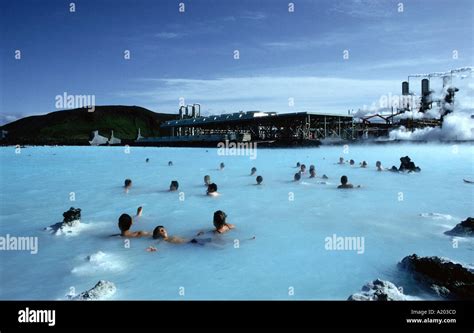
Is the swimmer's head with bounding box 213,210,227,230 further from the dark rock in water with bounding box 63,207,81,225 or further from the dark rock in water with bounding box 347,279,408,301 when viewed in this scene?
the dark rock in water with bounding box 347,279,408,301

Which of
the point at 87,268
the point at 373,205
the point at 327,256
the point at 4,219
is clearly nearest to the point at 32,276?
the point at 87,268

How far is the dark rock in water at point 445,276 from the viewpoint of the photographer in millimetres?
5629

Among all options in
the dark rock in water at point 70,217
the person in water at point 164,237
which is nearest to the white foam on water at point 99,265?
the person in water at point 164,237

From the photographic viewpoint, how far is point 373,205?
1486cm

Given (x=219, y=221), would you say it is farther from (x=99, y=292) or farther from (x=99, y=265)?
(x=99, y=292)

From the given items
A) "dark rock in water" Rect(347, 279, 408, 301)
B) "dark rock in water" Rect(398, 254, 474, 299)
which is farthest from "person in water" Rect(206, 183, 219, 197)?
"dark rock in water" Rect(347, 279, 408, 301)

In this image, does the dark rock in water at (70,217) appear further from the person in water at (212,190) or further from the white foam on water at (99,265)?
the person in water at (212,190)

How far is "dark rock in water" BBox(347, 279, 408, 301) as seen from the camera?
4.78 m

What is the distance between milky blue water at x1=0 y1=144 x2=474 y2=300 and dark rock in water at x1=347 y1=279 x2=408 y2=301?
2.98 ft

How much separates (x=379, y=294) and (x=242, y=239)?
5.52m

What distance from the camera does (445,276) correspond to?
6.01m

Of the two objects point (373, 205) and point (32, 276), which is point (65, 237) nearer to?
point (32, 276)
